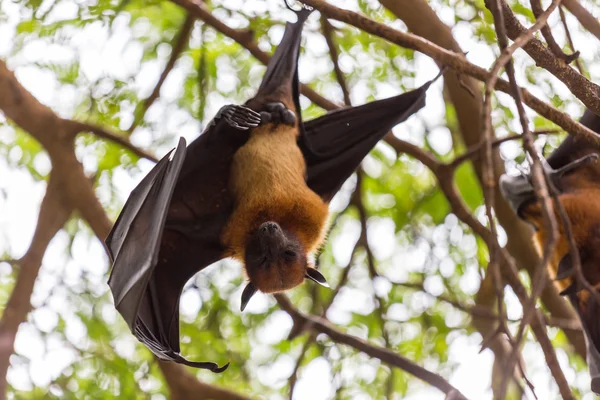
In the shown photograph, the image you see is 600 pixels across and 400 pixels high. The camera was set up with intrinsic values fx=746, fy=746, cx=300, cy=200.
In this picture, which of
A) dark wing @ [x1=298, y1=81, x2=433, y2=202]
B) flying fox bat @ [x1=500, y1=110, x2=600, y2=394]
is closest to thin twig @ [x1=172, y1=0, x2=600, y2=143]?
dark wing @ [x1=298, y1=81, x2=433, y2=202]

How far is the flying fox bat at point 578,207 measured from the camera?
20.1 ft

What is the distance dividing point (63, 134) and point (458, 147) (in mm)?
3829

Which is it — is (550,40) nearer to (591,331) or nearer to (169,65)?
(591,331)

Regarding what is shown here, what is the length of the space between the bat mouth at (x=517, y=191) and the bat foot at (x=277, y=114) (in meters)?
1.99

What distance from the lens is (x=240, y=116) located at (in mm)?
5223

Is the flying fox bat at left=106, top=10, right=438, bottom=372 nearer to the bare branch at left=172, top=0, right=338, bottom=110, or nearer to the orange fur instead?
the bare branch at left=172, top=0, right=338, bottom=110

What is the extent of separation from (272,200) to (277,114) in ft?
2.50

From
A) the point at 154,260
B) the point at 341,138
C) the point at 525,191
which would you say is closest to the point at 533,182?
the point at 154,260

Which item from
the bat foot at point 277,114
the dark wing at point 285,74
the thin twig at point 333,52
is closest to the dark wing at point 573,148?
the thin twig at point 333,52

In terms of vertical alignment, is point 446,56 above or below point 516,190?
above

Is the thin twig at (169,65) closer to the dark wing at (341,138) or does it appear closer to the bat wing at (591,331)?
the dark wing at (341,138)

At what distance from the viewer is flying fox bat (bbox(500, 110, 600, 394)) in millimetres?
6113

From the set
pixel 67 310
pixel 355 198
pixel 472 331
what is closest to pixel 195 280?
pixel 67 310

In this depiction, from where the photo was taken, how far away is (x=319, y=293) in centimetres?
736
